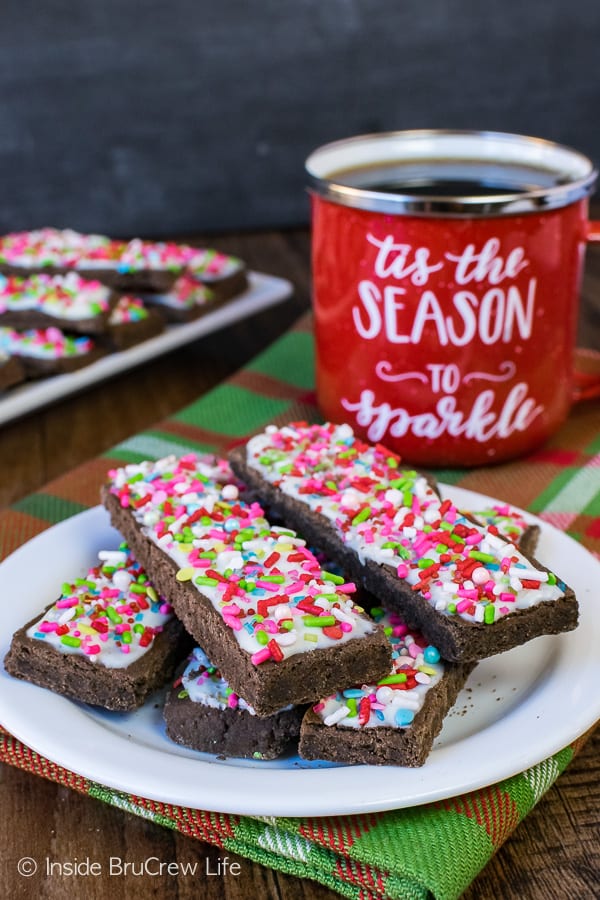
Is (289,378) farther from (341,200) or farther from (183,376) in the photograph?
(341,200)

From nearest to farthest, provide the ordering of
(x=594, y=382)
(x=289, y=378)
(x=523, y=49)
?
(x=594, y=382)
(x=289, y=378)
(x=523, y=49)

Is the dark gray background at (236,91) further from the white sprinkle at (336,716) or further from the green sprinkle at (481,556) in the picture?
the white sprinkle at (336,716)

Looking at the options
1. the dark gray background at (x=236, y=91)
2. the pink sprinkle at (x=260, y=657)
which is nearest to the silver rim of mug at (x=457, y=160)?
the pink sprinkle at (x=260, y=657)

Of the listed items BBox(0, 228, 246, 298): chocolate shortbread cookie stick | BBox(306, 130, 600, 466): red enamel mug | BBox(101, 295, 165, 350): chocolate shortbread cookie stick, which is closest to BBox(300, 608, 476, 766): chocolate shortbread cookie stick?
BBox(306, 130, 600, 466): red enamel mug

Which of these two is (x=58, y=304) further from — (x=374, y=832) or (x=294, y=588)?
(x=374, y=832)

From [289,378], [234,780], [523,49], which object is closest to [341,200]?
[289,378]

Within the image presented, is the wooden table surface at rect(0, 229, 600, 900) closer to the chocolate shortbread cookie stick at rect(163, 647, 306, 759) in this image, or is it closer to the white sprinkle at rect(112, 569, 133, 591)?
the chocolate shortbread cookie stick at rect(163, 647, 306, 759)
